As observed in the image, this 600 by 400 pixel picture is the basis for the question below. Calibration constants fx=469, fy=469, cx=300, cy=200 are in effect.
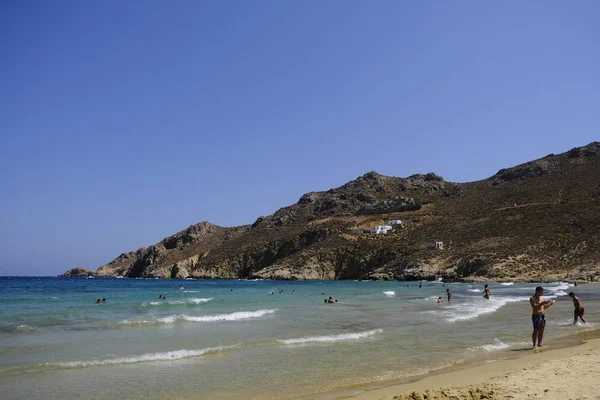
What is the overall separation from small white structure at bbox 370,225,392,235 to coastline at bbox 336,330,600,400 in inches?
3267

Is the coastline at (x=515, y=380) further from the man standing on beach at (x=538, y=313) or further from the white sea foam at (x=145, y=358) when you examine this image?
the white sea foam at (x=145, y=358)

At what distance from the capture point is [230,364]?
12539mm

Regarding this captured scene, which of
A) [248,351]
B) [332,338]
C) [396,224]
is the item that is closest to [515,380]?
[248,351]

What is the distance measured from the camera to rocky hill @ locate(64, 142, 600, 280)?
2431 inches

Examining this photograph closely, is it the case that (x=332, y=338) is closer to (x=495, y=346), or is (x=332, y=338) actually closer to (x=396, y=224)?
(x=495, y=346)

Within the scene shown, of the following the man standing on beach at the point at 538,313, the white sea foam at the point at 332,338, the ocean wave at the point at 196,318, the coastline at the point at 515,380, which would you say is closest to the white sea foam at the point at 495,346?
the man standing on beach at the point at 538,313

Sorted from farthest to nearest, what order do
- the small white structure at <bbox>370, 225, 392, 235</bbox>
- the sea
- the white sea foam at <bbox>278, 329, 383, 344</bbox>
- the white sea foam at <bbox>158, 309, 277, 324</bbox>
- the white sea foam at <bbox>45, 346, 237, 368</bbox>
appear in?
the small white structure at <bbox>370, 225, 392, 235</bbox> → the white sea foam at <bbox>158, 309, 277, 324</bbox> → the white sea foam at <bbox>278, 329, 383, 344</bbox> → the white sea foam at <bbox>45, 346, 237, 368</bbox> → the sea

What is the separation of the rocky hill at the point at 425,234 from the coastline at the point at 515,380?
4758 centimetres

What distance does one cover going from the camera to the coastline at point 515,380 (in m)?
7.91

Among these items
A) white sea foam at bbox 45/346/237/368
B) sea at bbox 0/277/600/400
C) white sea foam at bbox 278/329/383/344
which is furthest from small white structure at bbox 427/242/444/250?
white sea foam at bbox 45/346/237/368

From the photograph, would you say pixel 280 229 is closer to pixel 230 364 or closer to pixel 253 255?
pixel 253 255

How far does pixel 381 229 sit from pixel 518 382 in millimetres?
87856

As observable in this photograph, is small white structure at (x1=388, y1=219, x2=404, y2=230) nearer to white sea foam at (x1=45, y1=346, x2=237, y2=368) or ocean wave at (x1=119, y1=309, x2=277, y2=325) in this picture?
ocean wave at (x1=119, y1=309, x2=277, y2=325)

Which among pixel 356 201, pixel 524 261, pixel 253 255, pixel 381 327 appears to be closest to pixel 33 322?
pixel 381 327
